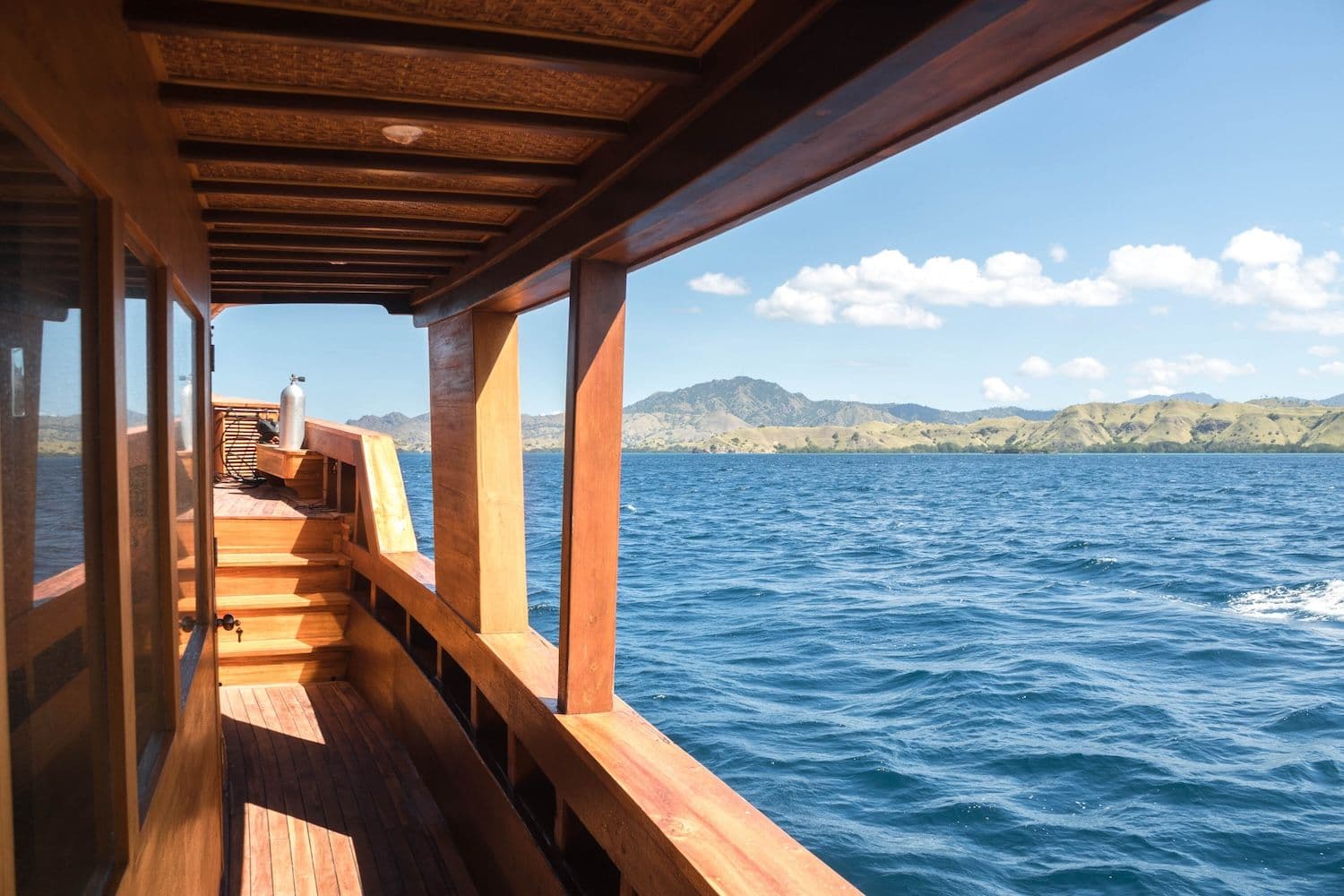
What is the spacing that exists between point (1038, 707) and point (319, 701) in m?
6.05

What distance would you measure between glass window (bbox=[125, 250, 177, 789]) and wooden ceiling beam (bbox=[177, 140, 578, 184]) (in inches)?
22.7

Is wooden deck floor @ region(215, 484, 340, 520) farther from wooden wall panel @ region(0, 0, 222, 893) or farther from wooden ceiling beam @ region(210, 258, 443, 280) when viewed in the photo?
wooden wall panel @ region(0, 0, 222, 893)

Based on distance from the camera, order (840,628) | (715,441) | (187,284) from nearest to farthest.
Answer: (187,284) < (840,628) < (715,441)

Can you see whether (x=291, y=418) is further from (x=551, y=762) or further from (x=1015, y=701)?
(x=1015, y=701)

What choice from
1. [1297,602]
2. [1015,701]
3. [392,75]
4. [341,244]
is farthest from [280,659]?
[1297,602]

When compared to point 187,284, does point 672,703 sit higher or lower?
lower

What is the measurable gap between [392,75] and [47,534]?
108 centimetres

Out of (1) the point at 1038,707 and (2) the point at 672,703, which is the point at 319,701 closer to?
(2) the point at 672,703

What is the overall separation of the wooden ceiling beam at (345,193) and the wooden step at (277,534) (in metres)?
3.42

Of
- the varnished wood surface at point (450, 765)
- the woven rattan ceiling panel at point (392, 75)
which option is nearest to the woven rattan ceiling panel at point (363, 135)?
the woven rattan ceiling panel at point (392, 75)

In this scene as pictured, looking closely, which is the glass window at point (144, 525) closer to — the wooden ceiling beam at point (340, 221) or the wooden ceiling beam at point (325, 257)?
the wooden ceiling beam at point (340, 221)

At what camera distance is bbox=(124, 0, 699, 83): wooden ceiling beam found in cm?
143

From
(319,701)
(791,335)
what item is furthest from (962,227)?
(319,701)

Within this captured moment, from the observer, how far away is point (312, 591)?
5660 millimetres
